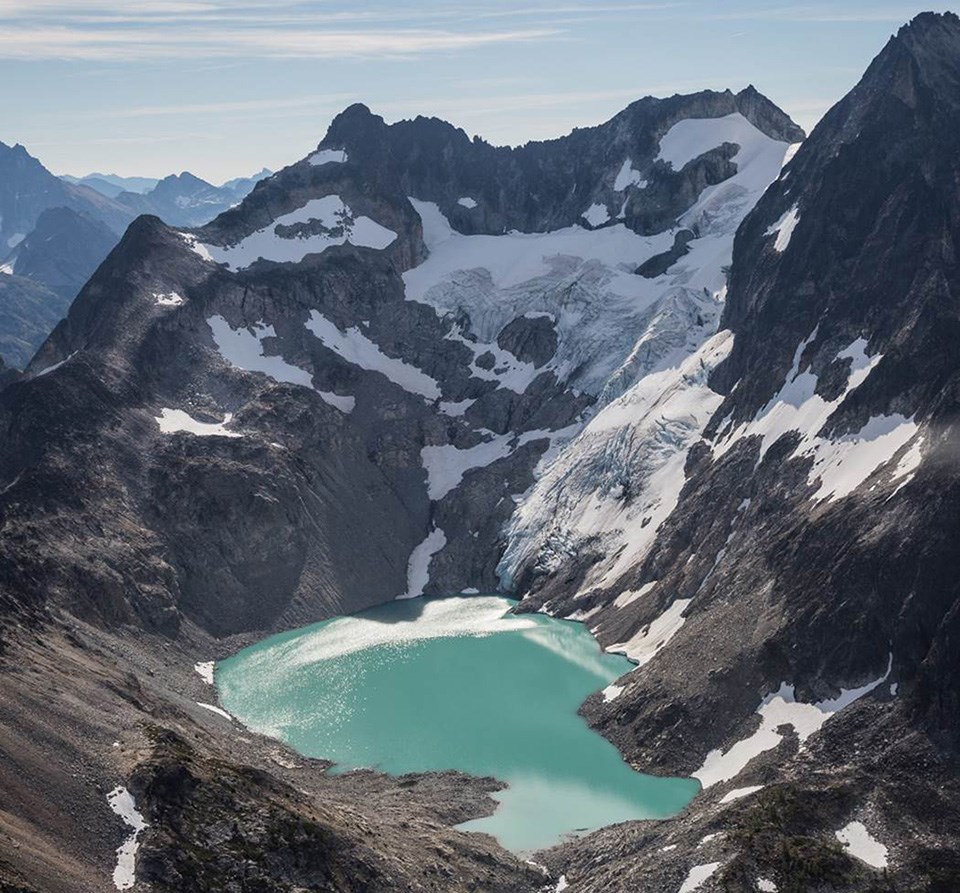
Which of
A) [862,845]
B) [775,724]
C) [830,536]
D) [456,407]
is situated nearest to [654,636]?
[830,536]

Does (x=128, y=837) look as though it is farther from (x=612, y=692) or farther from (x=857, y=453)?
(x=857, y=453)

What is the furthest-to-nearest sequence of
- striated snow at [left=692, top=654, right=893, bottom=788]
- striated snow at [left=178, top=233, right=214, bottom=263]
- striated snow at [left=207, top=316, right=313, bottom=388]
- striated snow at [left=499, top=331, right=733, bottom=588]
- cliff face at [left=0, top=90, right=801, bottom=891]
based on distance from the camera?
striated snow at [left=178, top=233, right=214, bottom=263] → striated snow at [left=207, top=316, right=313, bottom=388] → striated snow at [left=499, top=331, right=733, bottom=588] → striated snow at [left=692, top=654, right=893, bottom=788] → cliff face at [left=0, top=90, right=801, bottom=891]

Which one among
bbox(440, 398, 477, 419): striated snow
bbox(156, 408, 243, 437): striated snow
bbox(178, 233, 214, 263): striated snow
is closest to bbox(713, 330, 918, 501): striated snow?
bbox(440, 398, 477, 419): striated snow

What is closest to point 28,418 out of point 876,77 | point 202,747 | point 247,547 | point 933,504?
point 247,547

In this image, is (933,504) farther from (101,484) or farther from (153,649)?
(101,484)

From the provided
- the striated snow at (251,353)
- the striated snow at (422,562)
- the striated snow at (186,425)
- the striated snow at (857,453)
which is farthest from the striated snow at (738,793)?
the striated snow at (251,353)

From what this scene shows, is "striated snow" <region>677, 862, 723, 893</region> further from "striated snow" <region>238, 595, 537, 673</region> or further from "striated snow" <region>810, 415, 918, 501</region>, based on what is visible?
"striated snow" <region>238, 595, 537, 673</region>

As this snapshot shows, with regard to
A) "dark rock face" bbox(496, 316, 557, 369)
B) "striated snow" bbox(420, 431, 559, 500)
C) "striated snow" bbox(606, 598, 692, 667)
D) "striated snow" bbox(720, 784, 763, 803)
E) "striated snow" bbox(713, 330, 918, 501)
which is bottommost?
"striated snow" bbox(720, 784, 763, 803)
